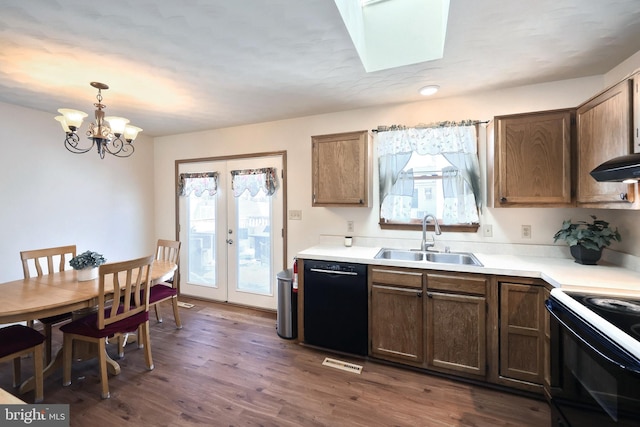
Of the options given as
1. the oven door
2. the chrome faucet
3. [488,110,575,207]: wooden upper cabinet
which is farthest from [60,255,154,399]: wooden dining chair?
[488,110,575,207]: wooden upper cabinet

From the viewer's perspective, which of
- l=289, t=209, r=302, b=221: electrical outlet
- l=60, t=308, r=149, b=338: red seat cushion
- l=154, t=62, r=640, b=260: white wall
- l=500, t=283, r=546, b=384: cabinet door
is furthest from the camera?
l=289, t=209, r=302, b=221: electrical outlet

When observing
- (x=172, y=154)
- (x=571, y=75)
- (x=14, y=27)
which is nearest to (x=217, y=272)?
(x=172, y=154)

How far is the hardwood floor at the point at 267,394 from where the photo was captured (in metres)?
1.73

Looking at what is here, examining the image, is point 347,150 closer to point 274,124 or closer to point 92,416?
point 274,124

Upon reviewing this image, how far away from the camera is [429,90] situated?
2.46m

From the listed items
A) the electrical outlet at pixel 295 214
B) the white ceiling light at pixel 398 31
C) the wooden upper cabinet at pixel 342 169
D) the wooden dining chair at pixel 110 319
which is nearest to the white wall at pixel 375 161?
the electrical outlet at pixel 295 214

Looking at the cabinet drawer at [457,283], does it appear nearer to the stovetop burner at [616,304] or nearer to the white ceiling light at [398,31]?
the stovetop burner at [616,304]

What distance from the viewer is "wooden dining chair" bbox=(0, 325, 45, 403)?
170 centimetres

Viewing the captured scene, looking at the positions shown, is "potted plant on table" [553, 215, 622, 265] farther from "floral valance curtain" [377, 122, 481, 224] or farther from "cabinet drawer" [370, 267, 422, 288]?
"cabinet drawer" [370, 267, 422, 288]

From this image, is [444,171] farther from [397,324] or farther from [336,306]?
[336,306]

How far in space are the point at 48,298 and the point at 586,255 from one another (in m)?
3.84

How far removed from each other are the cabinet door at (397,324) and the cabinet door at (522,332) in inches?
22.1

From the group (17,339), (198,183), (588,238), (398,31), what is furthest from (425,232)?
(17,339)

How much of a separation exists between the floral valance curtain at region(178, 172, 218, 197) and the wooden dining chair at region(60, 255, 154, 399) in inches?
68.8
